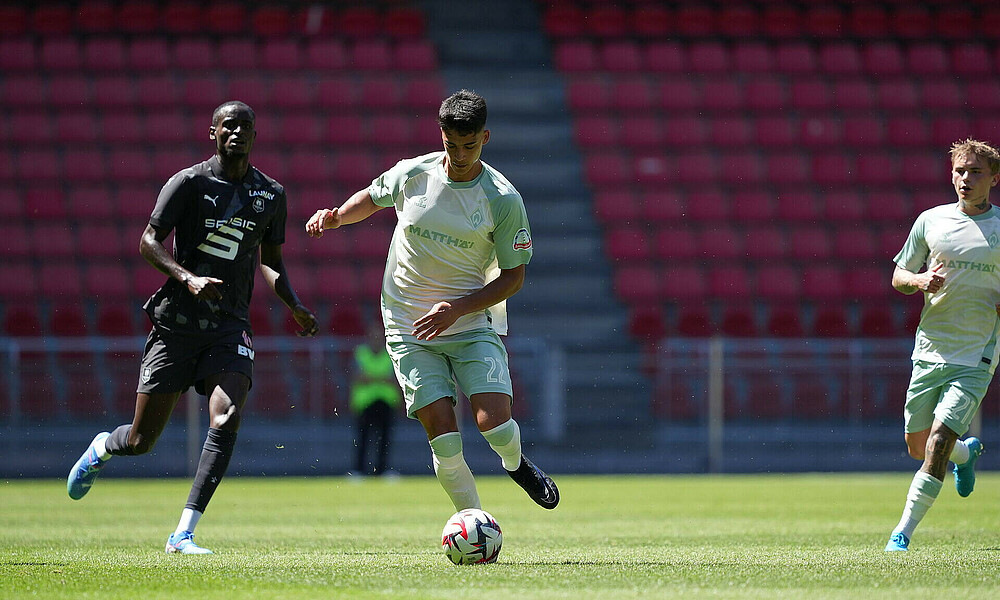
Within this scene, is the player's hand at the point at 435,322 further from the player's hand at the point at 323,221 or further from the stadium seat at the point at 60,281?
the stadium seat at the point at 60,281

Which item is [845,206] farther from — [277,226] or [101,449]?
[101,449]

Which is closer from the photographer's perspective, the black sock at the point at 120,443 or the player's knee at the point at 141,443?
the player's knee at the point at 141,443

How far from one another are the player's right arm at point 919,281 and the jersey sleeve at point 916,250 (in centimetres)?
7

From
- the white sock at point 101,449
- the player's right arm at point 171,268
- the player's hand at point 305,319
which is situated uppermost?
the player's right arm at point 171,268

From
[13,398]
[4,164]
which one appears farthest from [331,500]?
[4,164]

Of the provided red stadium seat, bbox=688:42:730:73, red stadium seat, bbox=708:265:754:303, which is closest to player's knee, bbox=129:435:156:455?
red stadium seat, bbox=708:265:754:303

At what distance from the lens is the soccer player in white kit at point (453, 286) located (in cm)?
604

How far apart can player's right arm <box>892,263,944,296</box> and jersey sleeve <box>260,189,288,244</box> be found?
3146 millimetres

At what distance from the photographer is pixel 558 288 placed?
19.1m

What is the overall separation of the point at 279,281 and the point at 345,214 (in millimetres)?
860

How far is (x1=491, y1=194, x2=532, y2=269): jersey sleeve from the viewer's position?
6.00 m

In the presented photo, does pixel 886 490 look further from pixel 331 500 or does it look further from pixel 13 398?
pixel 13 398

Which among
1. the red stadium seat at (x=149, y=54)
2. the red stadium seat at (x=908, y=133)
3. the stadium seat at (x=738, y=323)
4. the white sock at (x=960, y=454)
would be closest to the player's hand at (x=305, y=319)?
the white sock at (x=960, y=454)

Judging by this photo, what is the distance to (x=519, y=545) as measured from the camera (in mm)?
7117
